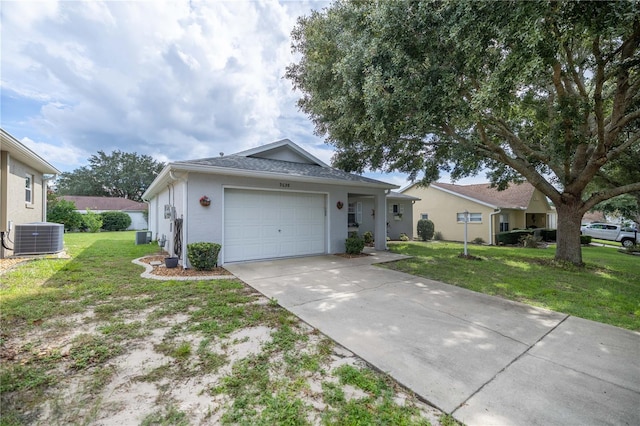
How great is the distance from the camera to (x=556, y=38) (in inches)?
198

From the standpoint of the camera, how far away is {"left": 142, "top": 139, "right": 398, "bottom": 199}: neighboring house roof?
7.59 meters

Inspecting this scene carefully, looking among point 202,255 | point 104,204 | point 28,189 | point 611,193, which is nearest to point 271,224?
point 202,255

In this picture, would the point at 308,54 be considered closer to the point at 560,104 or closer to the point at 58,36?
the point at 58,36

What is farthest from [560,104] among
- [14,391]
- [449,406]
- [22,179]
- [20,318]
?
[22,179]

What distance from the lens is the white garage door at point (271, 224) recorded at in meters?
8.37

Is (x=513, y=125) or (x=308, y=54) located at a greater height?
(x=308, y=54)

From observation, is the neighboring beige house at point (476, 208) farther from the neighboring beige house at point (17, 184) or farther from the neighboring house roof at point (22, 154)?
the neighboring beige house at point (17, 184)

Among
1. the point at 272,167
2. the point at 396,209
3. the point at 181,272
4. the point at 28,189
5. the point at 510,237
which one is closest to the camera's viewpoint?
the point at 181,272

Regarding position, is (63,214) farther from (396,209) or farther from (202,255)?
(396,209)

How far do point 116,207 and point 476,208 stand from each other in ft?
125

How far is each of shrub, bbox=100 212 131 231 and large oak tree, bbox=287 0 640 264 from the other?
24.7 m

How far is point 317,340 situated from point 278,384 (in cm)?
99

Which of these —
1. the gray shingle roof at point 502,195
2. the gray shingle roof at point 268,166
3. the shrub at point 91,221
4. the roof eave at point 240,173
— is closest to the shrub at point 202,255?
the roof eave at point 240,173

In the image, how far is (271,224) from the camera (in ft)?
29.9
